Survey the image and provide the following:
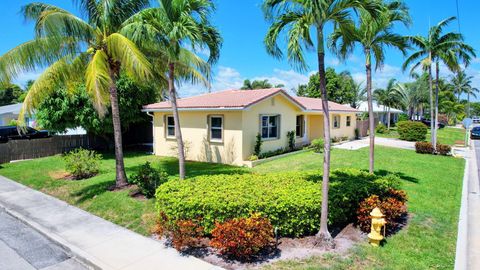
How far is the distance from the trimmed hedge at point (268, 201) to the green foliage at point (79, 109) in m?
11.8

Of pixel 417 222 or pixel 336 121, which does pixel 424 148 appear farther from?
pixel 417 222

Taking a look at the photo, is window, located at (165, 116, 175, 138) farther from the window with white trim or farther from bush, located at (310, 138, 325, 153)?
bush, located at (310, 138, 325, 153)

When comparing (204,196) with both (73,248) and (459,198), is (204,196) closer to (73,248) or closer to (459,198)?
(73,248)

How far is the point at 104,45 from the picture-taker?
33.1ft

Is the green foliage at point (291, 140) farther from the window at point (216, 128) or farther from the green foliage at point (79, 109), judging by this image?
the green foliage at point (79, 109)

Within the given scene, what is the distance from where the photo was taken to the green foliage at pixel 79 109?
16.9 metres

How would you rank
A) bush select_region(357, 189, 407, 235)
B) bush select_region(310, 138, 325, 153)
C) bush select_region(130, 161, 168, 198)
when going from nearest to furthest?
bush select_region(357, 189, 407, 235)
bush select_region(130, 161, 168, 198)
bush select_region(310, 138, 325, 153)

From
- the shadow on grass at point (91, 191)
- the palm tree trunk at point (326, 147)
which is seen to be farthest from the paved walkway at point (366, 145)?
the shadow on grass at point (91, 191)

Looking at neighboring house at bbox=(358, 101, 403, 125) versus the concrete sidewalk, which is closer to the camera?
the concrete sidewalk

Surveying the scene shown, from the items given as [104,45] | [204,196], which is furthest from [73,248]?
[104,45]

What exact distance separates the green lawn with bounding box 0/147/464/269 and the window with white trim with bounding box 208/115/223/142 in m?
1.65

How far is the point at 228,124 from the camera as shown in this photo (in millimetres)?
15555

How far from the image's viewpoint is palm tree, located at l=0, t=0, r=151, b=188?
8633mm

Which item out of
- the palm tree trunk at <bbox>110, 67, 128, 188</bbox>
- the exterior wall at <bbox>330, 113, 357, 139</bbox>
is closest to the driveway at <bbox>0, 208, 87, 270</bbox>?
the palm tree trunk at <bbox>110, 67, 128, 188</bbox>
